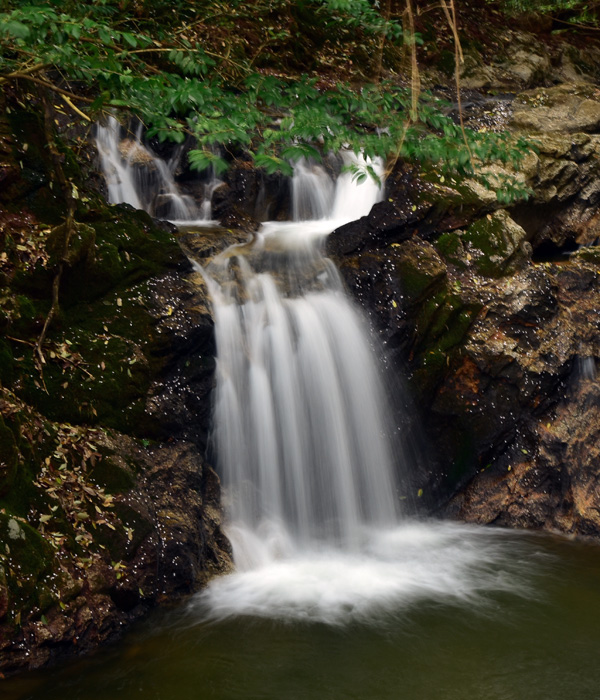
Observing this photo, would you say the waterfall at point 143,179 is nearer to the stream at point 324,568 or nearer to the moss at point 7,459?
the stream at point 324,568

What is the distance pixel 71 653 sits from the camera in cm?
441

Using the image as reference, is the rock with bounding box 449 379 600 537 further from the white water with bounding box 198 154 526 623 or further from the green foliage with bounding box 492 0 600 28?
the green foliage with bounding box 492 0 600 28

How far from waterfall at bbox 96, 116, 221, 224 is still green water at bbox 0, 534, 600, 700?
17.4 feet

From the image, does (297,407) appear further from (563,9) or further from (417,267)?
(563,9)

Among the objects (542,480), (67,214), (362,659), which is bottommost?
(362,659)

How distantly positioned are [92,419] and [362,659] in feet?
8.76

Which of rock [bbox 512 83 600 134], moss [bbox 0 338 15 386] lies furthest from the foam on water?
rock [bbox 512 83 600 134]

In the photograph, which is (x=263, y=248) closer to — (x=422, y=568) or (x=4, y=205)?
(x=4, y=205)

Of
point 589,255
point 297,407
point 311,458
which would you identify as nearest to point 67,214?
point 297,407

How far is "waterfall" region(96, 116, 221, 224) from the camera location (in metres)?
8.62

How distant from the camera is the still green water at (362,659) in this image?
4133 millimetres

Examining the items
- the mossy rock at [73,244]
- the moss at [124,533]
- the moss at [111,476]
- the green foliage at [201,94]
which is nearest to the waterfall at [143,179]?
the green foliage at [201,94]

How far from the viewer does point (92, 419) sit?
5.33 meters

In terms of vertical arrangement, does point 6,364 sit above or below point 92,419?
above
